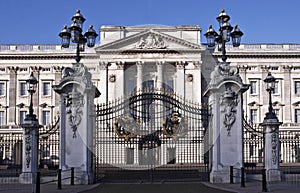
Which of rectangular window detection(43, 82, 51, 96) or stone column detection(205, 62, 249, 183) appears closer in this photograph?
stone column detection(205, 62, 249, 183)

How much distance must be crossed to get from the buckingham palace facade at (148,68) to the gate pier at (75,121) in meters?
37.7

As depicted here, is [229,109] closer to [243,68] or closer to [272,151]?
[272,151]

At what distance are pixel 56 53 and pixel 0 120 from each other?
40.4ft

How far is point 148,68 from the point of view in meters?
60.9

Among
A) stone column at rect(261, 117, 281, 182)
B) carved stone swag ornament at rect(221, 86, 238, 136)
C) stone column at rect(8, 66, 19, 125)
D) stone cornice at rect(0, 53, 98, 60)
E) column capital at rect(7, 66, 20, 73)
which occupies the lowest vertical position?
stone column at rect(261, 117, 281, 182)

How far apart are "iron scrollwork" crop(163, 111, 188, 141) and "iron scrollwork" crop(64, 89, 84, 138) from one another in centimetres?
452

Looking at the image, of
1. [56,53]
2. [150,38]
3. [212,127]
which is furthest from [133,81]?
[212,127]

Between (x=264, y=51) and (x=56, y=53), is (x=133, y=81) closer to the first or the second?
(x=56, y=53)

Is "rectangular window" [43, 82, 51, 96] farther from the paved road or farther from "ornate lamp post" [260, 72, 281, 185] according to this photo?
"ornate lamp post" [260, 72, 281, 185]

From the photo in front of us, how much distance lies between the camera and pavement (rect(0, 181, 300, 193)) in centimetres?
1691

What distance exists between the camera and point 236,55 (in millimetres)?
62719

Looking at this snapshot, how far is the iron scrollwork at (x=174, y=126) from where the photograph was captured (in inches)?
889

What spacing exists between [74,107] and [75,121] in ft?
2.07

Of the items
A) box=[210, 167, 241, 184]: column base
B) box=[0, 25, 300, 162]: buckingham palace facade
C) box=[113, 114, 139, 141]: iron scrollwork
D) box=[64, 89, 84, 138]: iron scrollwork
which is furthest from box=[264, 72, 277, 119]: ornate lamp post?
box=[0, 25, 300, 162]: buckingham palace facade
